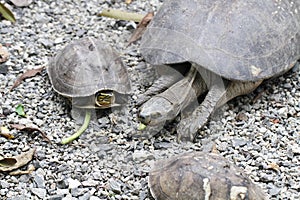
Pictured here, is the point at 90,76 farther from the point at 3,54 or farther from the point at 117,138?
the point at 3,54

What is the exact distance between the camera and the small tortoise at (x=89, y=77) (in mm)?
3842

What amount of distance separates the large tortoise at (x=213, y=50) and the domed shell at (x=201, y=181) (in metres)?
0.53

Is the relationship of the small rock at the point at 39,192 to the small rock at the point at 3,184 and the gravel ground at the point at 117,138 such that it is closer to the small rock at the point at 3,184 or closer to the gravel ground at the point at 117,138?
the gravel ground at the point at 117,138

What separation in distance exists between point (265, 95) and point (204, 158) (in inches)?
44.7

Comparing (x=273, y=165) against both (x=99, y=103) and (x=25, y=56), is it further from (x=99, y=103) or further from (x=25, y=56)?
(x=25, y=56)

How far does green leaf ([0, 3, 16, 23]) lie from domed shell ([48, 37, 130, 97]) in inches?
35.2

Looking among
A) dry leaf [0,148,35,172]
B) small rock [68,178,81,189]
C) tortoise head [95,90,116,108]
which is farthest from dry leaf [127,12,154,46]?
small rock [68,178,81,189]

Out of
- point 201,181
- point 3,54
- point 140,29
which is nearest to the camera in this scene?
point 201,181

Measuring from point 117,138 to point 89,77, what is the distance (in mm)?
424

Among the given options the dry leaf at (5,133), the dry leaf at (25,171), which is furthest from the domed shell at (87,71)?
the dry leaf at (25,171)

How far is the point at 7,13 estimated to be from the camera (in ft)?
15.7

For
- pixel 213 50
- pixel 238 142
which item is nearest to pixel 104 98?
pixel 213 50

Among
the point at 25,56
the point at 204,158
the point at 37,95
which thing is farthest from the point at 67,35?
the point at 204,158

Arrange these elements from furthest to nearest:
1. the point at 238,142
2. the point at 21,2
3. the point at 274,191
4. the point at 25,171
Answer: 1. the point at 21,2
2. the point at 238,142
3. the point at 25,171
4. the point at 274,191
